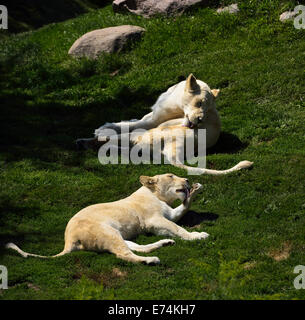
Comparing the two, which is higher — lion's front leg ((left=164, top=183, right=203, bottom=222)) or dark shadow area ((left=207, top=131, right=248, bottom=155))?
dark shadow area ((left=207, top=131, right=248, bottom=155))

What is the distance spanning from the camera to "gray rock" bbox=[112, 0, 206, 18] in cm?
2047

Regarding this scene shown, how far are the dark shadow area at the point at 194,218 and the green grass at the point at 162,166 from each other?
0.13 ft

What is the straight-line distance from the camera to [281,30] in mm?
17969

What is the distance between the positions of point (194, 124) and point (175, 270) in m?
4.81

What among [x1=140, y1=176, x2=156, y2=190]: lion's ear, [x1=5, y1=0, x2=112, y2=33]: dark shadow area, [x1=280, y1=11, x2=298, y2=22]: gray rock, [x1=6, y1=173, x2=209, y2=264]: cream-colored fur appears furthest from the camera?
[x1=5, y1=0, x2=112, y2=33]: dark shadow area

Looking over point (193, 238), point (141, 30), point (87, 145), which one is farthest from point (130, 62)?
point (193, 238)

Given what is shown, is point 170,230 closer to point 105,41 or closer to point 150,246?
point 150,246

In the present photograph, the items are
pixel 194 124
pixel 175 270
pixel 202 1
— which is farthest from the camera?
pixel 202 1

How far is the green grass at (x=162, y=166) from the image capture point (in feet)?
27.8

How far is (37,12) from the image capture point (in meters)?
30.1

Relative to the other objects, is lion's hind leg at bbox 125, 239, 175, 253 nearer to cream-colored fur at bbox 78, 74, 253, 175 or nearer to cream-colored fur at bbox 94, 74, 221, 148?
cream-colored fur at bbox 78, 74, 253, 175

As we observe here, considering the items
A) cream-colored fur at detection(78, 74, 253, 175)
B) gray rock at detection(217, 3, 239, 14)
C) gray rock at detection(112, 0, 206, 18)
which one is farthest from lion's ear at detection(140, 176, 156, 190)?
gray rock at detection(112, 0, 206, 18)

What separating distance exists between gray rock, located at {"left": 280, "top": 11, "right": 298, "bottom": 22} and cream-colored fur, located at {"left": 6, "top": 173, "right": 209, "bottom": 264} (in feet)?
30.3

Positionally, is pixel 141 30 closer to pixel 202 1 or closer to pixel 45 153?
pixel 202 1
